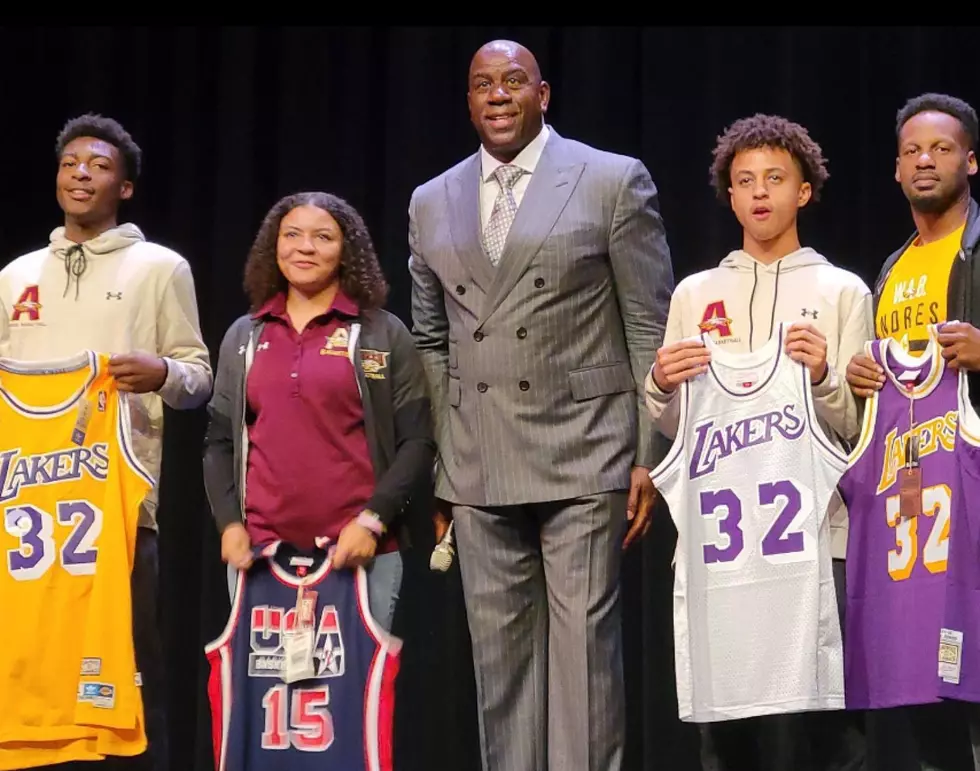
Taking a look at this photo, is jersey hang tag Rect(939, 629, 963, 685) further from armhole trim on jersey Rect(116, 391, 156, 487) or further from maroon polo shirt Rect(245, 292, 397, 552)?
armhole trim on jersey Rect(116, 391, 156, 487)

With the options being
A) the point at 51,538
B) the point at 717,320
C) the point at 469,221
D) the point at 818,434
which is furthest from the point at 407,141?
the point at 818,434

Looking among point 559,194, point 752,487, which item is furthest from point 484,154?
point 752,487

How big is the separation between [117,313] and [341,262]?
0.60 metres

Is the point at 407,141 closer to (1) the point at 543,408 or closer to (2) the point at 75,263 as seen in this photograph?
(2) the point at 75,263

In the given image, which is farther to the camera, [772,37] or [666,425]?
[772,37]

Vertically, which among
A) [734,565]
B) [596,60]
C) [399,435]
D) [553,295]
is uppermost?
[596,60]

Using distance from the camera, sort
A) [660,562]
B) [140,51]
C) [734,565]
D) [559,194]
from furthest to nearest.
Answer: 1. [140,51]
2. [660,562]
3. [559,194]
4. [734,565]

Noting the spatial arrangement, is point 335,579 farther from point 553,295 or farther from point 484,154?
point 484,154

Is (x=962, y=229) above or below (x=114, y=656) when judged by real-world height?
above

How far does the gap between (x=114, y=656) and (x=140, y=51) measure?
101 inches

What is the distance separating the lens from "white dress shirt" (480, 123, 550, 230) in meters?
3.21

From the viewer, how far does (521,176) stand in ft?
10.6

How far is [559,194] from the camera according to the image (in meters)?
3.14

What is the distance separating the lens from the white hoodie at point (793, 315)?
302 centimetres
